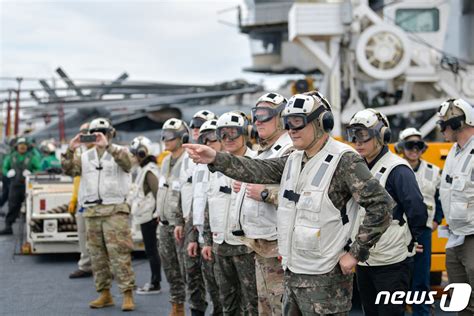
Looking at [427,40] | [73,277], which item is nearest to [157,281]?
[73,277]

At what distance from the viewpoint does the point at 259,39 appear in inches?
1857

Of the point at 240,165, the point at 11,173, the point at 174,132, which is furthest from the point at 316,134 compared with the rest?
the point at 11,173

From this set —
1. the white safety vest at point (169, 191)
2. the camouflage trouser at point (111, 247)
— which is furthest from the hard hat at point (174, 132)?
the camouflage trouser at point (111, 247)

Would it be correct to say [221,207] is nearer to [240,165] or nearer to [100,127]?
[240,165]

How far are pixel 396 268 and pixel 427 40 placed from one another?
22.4m

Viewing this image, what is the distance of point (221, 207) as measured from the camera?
721cm

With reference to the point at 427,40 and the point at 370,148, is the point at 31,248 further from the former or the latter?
the point at 427,40

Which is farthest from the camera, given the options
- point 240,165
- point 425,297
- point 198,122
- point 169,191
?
point 169,191

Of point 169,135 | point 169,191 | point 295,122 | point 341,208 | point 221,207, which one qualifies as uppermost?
point 295,122

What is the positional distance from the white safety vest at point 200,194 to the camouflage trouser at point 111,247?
1994mm

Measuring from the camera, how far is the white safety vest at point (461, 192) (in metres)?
6.93

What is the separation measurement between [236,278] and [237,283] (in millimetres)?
44

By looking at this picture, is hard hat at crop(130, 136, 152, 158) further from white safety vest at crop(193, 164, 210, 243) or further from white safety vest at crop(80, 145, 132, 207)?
white safety vest at crop(193, 164, 210, 243)

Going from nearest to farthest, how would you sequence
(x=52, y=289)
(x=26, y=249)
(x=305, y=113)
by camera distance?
(x=305, y=113) → (x=52, y=289) → (x=26, y=249)
